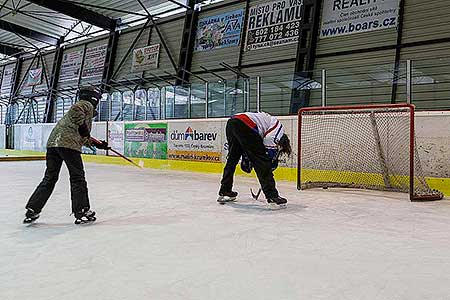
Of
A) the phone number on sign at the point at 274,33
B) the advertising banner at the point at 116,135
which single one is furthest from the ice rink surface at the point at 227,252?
the advertising banner at the point at 116,135

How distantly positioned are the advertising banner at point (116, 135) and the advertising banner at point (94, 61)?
5.37 m

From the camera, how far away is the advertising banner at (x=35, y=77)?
21.9 m

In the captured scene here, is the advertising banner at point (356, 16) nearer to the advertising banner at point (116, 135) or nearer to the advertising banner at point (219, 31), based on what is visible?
the advertising banner at point (219, 31)

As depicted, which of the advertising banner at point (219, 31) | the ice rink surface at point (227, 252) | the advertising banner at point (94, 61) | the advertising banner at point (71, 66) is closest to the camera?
the ice rink surface at point (227, 252)

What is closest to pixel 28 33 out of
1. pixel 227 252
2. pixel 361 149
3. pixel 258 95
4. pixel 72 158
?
pixel 258 95

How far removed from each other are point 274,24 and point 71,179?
9769 millimetres

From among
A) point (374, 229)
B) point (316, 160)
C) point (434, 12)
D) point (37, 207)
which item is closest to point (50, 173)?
point (37, 207)

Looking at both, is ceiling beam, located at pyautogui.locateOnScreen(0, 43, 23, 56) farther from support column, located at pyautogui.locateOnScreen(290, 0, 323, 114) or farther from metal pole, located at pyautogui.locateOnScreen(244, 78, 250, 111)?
metal pole, located at pyautogui.locateOnScreen(244, 78, 250, 111)

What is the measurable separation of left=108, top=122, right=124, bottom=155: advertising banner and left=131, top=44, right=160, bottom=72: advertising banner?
10.8 ft

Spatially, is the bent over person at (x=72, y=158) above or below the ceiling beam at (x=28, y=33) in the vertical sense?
below

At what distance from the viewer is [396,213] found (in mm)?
4594

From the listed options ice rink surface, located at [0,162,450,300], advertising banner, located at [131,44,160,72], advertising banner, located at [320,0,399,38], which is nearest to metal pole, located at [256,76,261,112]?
advertising banner, located at [320,0,399,38]

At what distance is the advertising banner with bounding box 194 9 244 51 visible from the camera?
13.2 meters

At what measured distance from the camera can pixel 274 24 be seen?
12.3 metres
